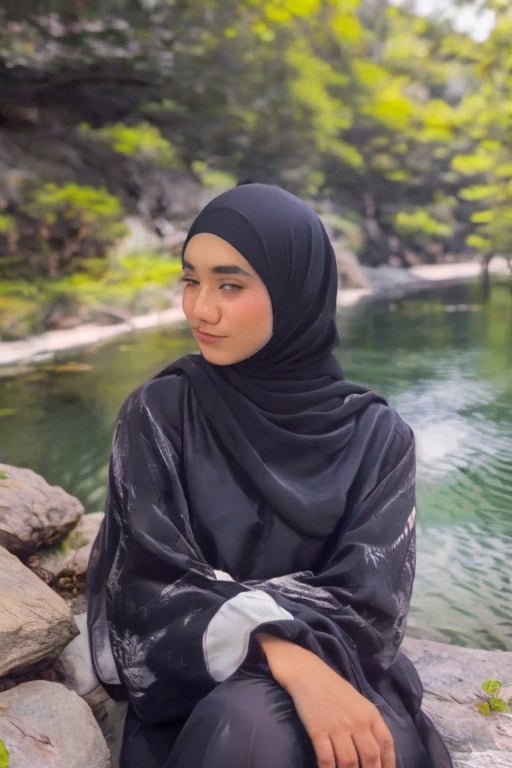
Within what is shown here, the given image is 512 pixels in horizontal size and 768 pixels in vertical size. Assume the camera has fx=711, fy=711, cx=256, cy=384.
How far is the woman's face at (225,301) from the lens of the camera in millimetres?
947

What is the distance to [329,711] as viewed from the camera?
31.0 inches

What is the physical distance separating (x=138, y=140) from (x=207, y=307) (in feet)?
16.1

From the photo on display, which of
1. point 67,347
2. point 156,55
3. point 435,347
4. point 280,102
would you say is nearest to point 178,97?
point 156,55

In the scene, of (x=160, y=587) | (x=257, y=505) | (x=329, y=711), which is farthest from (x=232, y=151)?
(x=329, y=711)

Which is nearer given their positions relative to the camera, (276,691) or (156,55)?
(276,691)

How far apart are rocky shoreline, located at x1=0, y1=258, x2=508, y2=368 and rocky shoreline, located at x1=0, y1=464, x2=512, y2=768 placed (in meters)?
2.99

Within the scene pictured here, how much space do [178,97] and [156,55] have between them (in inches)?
13.0

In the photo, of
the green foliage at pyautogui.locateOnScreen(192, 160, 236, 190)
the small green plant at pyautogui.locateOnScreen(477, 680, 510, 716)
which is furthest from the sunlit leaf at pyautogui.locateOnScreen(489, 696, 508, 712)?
the green foliage at pyautogui.locateOnScreen(192, 160, 236, 190)

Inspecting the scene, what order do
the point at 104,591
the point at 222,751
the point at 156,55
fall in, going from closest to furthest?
the point at 222,751
the point at 104,591
the point at 156,55

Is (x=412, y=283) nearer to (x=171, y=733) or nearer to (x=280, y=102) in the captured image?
(x=280, y=102)

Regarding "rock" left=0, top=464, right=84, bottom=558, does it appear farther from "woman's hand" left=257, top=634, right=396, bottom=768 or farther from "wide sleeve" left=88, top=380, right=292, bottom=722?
"woman's hand" left=257, top=634, right=396, bottom=768

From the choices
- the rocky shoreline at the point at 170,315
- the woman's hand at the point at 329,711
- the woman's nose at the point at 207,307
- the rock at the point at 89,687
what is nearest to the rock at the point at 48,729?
the rock at the point at 89,687

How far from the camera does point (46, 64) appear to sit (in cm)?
488

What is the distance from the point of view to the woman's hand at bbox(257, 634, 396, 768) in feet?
2.55
